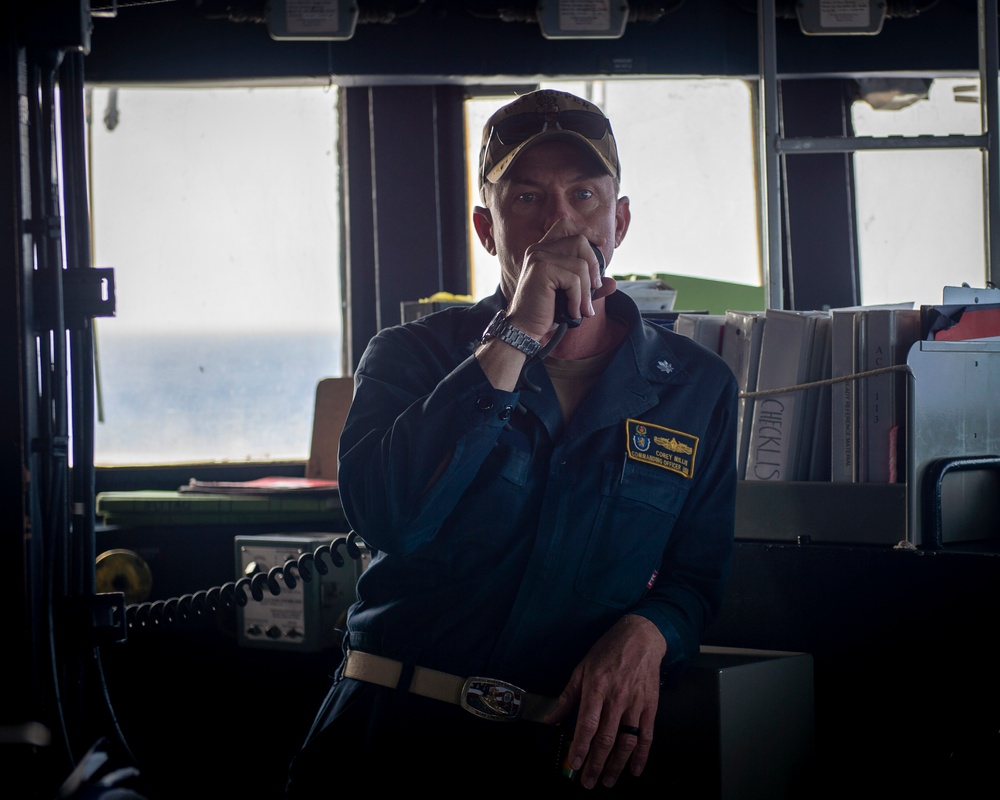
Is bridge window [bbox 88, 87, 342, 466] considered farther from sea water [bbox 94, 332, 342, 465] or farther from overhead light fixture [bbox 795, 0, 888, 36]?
overhead light fixture [bbox 795, 0, 888, 36]

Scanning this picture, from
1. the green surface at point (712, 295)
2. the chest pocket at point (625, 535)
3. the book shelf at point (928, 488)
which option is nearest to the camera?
the chest pocket at point (625, 535)

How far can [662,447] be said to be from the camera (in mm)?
1418

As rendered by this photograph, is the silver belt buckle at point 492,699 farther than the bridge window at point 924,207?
No

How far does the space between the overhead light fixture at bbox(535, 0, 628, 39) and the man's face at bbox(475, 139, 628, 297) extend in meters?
1.69

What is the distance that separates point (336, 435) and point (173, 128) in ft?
3.62

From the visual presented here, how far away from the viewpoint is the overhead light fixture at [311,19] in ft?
9.39

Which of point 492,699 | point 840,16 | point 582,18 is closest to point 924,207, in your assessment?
point 840,16

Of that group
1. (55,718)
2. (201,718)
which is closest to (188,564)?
(201,718)

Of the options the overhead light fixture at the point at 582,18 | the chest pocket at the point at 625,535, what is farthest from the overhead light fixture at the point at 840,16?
the chest pocket at the point at 625,535

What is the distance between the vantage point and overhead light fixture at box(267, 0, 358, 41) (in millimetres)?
2863

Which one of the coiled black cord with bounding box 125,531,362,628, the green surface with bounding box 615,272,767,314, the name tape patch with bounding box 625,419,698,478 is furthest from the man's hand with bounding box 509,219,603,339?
the green surface with bounding box 615,272,767,314

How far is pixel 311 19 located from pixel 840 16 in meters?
A: 1.57

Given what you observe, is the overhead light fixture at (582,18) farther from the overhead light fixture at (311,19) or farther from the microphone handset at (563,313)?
the microphone handset at (563,313)

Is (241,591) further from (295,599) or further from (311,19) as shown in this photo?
(311,19)
